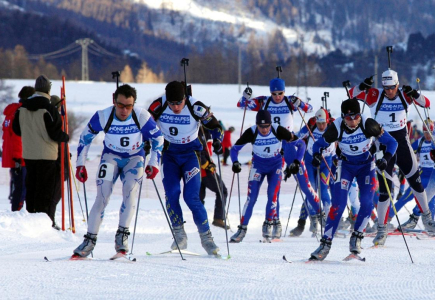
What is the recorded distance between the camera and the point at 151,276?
5.39 m

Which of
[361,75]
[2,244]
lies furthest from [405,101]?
[361,75]

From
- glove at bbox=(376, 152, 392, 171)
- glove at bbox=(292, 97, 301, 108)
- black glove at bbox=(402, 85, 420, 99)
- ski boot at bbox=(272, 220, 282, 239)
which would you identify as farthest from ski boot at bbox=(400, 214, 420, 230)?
glove at bbox=(376, 152, 392, 171)

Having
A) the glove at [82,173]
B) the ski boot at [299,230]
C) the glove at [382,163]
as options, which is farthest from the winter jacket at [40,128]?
the ski boot at [299,230]

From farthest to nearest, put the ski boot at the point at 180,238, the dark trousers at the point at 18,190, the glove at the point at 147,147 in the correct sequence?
1. the dark trousers at the point at 18,190
2. the ski boot at the point at 180,238
3. the glove at the point at 147,147

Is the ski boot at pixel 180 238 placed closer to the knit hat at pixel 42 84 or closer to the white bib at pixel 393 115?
the knit hat at pixel 42 84

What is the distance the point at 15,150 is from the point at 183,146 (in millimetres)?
3243

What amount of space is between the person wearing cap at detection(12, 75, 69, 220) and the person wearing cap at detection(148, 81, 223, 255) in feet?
5.51

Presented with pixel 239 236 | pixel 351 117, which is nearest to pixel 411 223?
pixel 239 236

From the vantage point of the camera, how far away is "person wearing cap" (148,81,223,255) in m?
7.02

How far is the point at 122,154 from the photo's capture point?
21.5 feet

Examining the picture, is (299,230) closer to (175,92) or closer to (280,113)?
(280,113)

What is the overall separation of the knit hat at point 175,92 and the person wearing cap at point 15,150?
309 centimetres

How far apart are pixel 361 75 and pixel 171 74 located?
1518 inches

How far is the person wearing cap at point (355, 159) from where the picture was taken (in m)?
6.81
